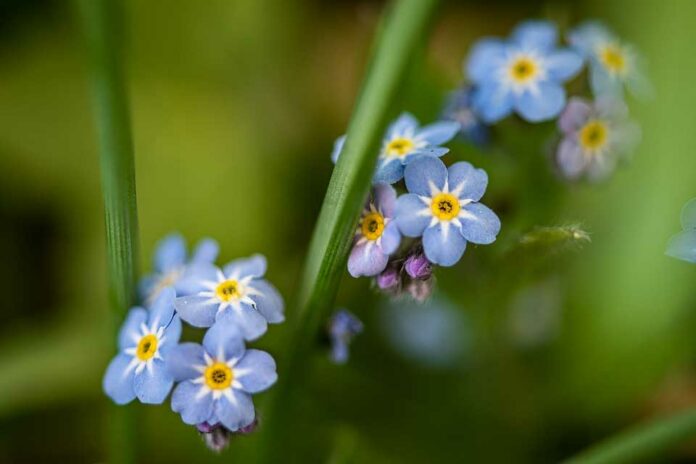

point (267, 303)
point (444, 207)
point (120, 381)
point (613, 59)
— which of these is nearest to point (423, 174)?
point (444, 207)

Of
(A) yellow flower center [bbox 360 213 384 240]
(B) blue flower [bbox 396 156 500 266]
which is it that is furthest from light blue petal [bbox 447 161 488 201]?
(A) yellow flower center [bbox 360 213 384 240]

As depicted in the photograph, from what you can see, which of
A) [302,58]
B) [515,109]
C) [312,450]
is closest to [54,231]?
[302,58]

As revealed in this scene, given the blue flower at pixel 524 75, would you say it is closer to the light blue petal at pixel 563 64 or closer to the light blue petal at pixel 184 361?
the light blue petal at pixel 563 64

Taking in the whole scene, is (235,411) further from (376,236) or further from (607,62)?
(607,62)

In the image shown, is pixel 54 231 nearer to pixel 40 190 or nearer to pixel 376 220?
pixel 40 190

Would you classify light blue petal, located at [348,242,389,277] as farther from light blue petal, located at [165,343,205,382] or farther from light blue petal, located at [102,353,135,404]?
light blue petal, located at [102,353,135,404]
